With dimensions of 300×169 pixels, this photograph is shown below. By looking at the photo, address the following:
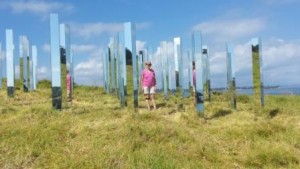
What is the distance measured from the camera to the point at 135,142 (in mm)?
8945

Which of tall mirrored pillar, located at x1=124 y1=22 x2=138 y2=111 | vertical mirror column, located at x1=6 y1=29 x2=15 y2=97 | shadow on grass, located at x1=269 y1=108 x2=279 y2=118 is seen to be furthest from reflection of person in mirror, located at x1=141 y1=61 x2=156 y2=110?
vertical mirror column, located at x1=6 y1=29 x2=15 y2=97

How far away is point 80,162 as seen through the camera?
26.7ft

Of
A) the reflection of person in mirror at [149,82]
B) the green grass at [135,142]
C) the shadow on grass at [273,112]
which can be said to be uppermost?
the reflection of person in mirror at [149,82]

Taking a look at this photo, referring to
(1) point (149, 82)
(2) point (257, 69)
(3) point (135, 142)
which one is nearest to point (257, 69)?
(2) point (257, 69)

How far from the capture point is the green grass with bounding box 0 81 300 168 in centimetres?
831

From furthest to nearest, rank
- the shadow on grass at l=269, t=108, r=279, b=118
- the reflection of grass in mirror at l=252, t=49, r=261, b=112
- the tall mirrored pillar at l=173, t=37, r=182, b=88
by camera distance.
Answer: the tall mirrored pillar at l=173, t=37, r=182, b=88, the reflection of grass in mirror at l=252, t=49, r=261, b=112, the shadow on grass at l=269, t=108, r=279, b=118

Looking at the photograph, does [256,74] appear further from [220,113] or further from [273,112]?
[220,113]

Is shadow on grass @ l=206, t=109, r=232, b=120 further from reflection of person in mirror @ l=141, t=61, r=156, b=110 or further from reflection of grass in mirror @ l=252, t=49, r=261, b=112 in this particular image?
reflection of person in mirror @ l=141, t=61, r=156, b=110

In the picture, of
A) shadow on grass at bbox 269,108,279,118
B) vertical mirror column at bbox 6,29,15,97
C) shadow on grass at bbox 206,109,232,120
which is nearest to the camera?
shadow on grass at bbox 206,109,232,120

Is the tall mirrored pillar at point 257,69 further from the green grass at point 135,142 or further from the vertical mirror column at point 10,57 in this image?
the vertical mirror column at point 10,57

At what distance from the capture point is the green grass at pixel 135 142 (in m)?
8.31

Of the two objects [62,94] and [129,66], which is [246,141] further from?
[62,94]

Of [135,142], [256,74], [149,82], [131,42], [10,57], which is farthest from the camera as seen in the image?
[10,57]

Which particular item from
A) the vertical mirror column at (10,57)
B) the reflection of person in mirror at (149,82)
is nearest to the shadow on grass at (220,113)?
the reflection of person in mirror at (149,82)
